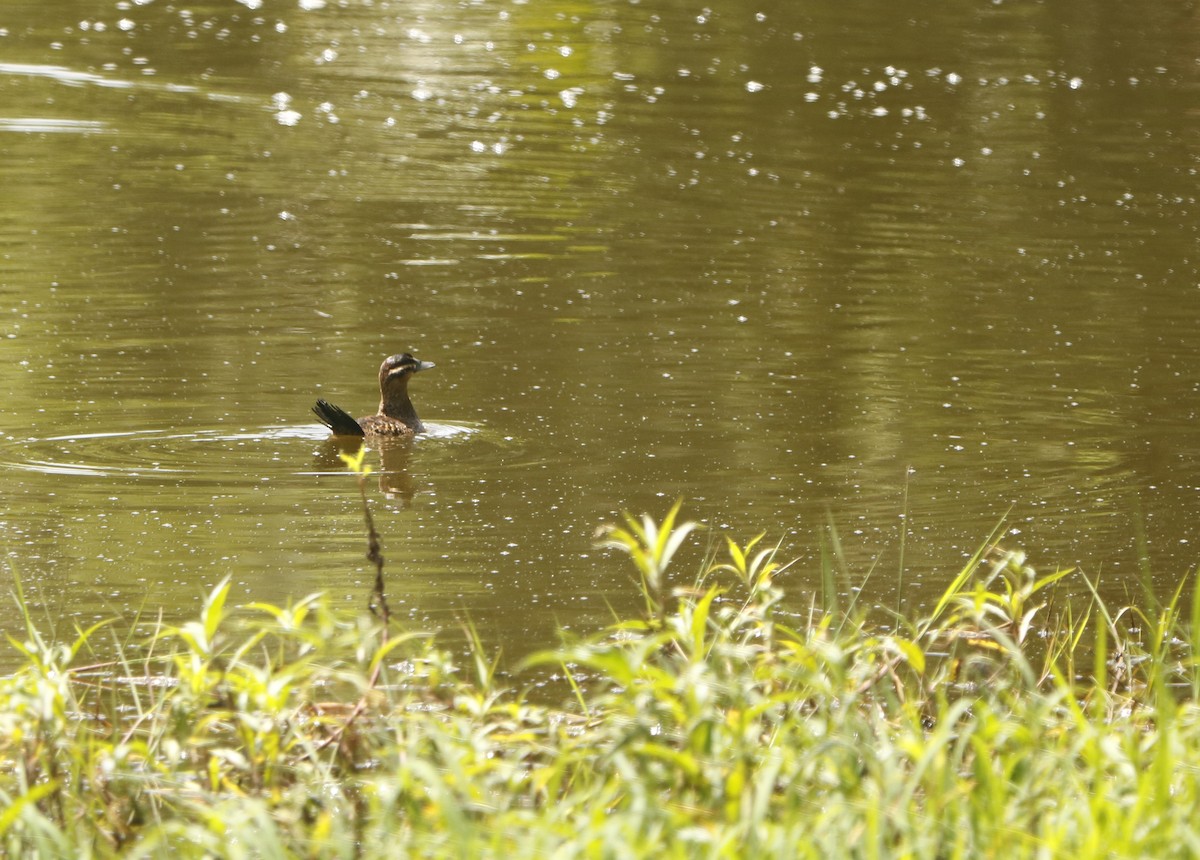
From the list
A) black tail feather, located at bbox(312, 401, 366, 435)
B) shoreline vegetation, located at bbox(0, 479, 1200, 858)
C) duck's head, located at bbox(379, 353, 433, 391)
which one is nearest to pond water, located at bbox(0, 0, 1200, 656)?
black tail feather, located at bbox(312, 401, 366, 435)

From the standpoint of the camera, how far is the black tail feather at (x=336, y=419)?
9.55 meters

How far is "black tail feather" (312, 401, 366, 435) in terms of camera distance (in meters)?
9.55

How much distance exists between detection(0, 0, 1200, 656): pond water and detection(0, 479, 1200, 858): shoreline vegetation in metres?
0.56

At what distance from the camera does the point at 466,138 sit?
19.5m

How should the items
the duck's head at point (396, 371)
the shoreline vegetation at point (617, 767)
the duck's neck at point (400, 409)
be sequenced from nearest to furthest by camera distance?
the shoreline vegetation at point (617, 767) < the duck's neck at point (400, 409) < the duck's head at point (396, 371)

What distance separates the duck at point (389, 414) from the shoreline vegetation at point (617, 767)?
4.18 meters

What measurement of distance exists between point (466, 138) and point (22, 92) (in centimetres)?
515

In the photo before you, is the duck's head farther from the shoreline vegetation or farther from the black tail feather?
the shoreline vegetation

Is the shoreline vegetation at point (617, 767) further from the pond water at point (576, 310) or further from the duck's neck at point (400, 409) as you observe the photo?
the duck's neck at point (400, 409)

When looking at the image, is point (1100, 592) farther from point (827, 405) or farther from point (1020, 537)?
point (827, 405)

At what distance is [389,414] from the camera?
33.0 ft

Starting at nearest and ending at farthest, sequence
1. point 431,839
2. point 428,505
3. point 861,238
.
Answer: point 431,839, point 428,505, point 861,238

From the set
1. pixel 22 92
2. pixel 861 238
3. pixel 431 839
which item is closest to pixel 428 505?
pixel 431 839

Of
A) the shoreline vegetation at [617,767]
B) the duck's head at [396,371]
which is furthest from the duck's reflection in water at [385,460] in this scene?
the shoreline vegetation at [617,767]
